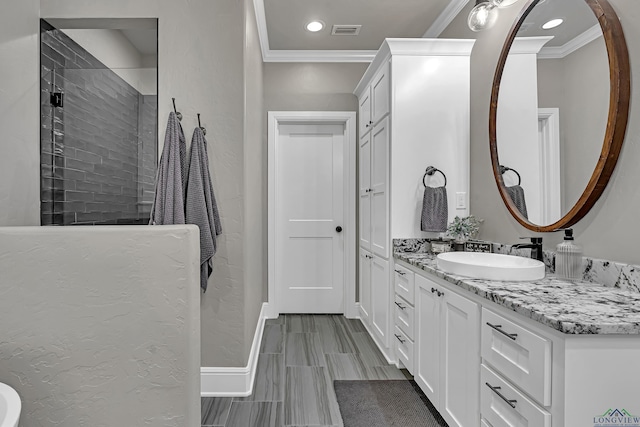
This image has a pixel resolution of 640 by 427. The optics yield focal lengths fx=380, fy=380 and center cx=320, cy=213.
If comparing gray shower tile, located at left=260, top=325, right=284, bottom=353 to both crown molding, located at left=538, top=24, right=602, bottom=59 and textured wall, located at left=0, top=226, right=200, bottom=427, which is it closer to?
textured wall, located at left=0, top=226, right=200, bottom=427

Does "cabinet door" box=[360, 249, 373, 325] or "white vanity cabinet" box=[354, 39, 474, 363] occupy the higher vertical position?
"white vanity cabinet" box=[354, 39, 474, 363]

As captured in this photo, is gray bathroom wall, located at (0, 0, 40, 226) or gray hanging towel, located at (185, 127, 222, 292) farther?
gray hanging towel, located at (185, 127, 222, 292)

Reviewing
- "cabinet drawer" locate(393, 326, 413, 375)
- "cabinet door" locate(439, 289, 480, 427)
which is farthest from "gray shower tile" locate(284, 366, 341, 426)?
"cabinet door" locate(439, 289, 480, 427)

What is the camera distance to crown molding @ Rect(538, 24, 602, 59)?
1609 millimetres

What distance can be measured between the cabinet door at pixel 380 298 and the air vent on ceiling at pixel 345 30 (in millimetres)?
1964

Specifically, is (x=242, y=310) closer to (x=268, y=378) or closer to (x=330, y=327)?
(x=268, y=378)

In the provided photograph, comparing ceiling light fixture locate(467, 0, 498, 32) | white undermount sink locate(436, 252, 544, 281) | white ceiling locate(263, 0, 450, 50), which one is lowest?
white undermount sink locate(436, 252, 544, 281)

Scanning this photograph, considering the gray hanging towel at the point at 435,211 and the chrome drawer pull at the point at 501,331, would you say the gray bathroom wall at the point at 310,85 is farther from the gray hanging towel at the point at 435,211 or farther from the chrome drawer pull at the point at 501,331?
the chrome drawer pull at the point at 501,331

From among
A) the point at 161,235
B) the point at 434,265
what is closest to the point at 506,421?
the point at 434,265

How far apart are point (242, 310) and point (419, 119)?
1.74 meters

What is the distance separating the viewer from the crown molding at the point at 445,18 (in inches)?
113

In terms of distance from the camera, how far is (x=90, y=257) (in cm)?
128

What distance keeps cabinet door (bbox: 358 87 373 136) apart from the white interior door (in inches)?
15.5

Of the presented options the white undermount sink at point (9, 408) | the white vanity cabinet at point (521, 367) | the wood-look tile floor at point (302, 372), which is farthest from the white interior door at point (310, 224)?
the white undermount sink at point (9, 408)
